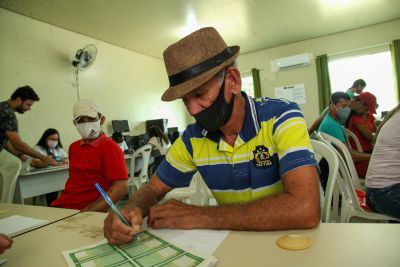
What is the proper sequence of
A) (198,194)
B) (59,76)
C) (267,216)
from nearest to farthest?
(267,216) < (198,194) < (59,76)

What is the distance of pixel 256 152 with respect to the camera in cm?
101

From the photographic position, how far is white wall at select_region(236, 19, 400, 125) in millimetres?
6336

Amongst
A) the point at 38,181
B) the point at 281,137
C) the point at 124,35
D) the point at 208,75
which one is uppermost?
the point at 124,35

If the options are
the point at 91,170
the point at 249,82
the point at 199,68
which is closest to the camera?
the point at 199,68

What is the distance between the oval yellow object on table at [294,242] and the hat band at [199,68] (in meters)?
0.58

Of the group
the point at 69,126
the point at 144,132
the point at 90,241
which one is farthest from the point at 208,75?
the point at 144,132

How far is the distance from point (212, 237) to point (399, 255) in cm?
45

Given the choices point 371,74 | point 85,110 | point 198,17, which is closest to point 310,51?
point 371,74

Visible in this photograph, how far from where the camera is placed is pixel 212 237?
0.79m

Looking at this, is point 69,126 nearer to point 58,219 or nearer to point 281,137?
point 58,219

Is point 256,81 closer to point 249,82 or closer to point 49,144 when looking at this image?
point 249,82

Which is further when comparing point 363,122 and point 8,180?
point 363,122

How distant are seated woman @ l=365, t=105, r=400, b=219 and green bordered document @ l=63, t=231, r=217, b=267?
4.18 feet

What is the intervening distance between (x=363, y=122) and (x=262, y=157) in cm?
247
